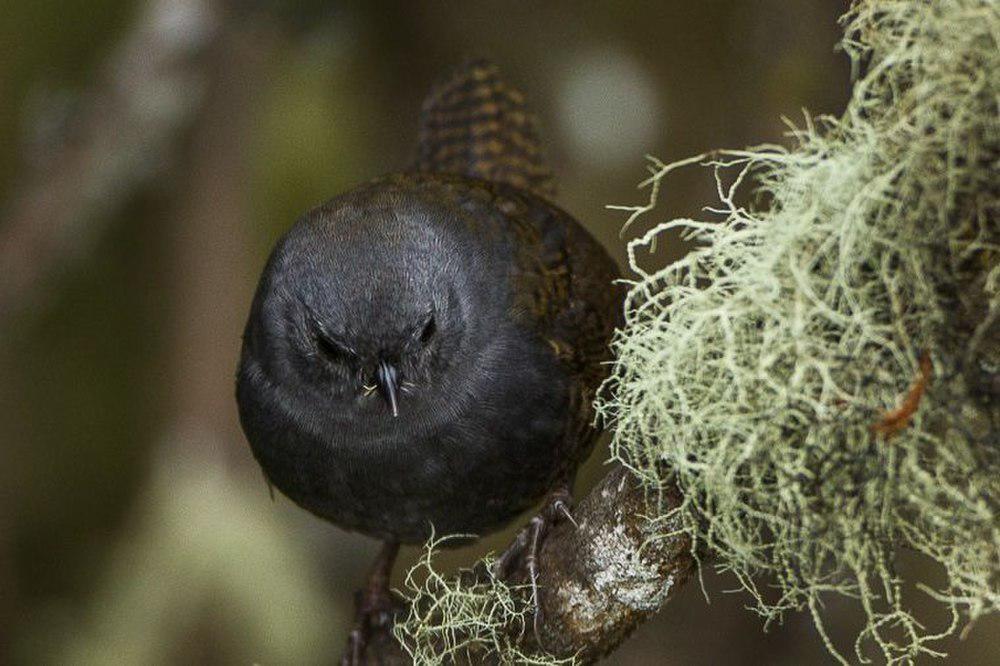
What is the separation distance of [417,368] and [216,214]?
1918 millimetres

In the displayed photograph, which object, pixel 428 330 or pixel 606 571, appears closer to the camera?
pixel 606 571

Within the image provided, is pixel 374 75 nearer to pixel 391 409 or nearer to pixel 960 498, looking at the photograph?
pixel 391 409

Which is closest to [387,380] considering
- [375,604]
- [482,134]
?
[375,604]

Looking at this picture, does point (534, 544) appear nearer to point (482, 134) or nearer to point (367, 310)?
point (367, 310)

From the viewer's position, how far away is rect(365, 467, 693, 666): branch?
1752mm

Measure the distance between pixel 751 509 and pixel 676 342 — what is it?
229mm

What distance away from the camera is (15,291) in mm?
3926

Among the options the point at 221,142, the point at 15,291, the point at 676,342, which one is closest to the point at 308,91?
the point at 221,142

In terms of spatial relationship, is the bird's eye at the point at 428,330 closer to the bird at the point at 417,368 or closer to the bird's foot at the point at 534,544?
the bird at the point at 417,368

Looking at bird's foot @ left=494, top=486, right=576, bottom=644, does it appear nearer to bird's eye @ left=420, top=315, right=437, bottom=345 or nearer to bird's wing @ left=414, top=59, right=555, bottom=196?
bird's eye @ left=420, top=315, right=437, bottom=345

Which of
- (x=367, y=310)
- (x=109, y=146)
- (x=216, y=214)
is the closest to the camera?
(x=367, y=310)

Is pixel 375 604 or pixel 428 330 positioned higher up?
pixel 428 330

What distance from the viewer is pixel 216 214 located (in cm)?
406

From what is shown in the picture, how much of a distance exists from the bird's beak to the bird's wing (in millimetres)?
1189
